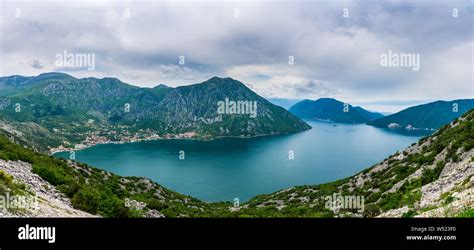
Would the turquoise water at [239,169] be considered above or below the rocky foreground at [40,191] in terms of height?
below

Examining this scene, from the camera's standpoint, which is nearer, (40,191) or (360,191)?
(40,191)

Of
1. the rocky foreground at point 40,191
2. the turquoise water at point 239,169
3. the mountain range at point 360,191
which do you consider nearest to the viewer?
the mountain range at point 360,191

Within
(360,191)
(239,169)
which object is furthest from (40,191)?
(239,169)

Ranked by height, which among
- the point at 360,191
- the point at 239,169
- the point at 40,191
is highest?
the point at 40,191

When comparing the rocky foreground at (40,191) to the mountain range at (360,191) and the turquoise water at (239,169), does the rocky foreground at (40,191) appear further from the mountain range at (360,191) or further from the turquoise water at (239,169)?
the turquoise water at (239,169)

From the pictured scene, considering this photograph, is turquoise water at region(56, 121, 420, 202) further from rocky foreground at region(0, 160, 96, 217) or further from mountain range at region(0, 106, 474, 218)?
rocky foreground at region(0, 160, 96, 217)

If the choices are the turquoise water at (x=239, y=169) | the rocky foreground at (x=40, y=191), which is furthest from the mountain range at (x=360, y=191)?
the turquoise water at (x=239, y=169)

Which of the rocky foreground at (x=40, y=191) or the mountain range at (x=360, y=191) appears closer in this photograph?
the mountain range at (x=360, y=191)

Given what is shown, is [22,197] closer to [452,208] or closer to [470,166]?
[452,208]

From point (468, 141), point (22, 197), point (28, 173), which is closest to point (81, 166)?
point (28, 173)

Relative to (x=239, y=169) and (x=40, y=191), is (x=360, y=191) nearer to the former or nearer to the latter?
(x=40, y=191)

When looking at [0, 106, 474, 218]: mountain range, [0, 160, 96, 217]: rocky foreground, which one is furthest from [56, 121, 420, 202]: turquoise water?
[0, 160, 96, 217]: rocky foreground

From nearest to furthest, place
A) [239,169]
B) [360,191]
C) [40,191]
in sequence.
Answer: [40,191] → [360,191] → [239,169]
